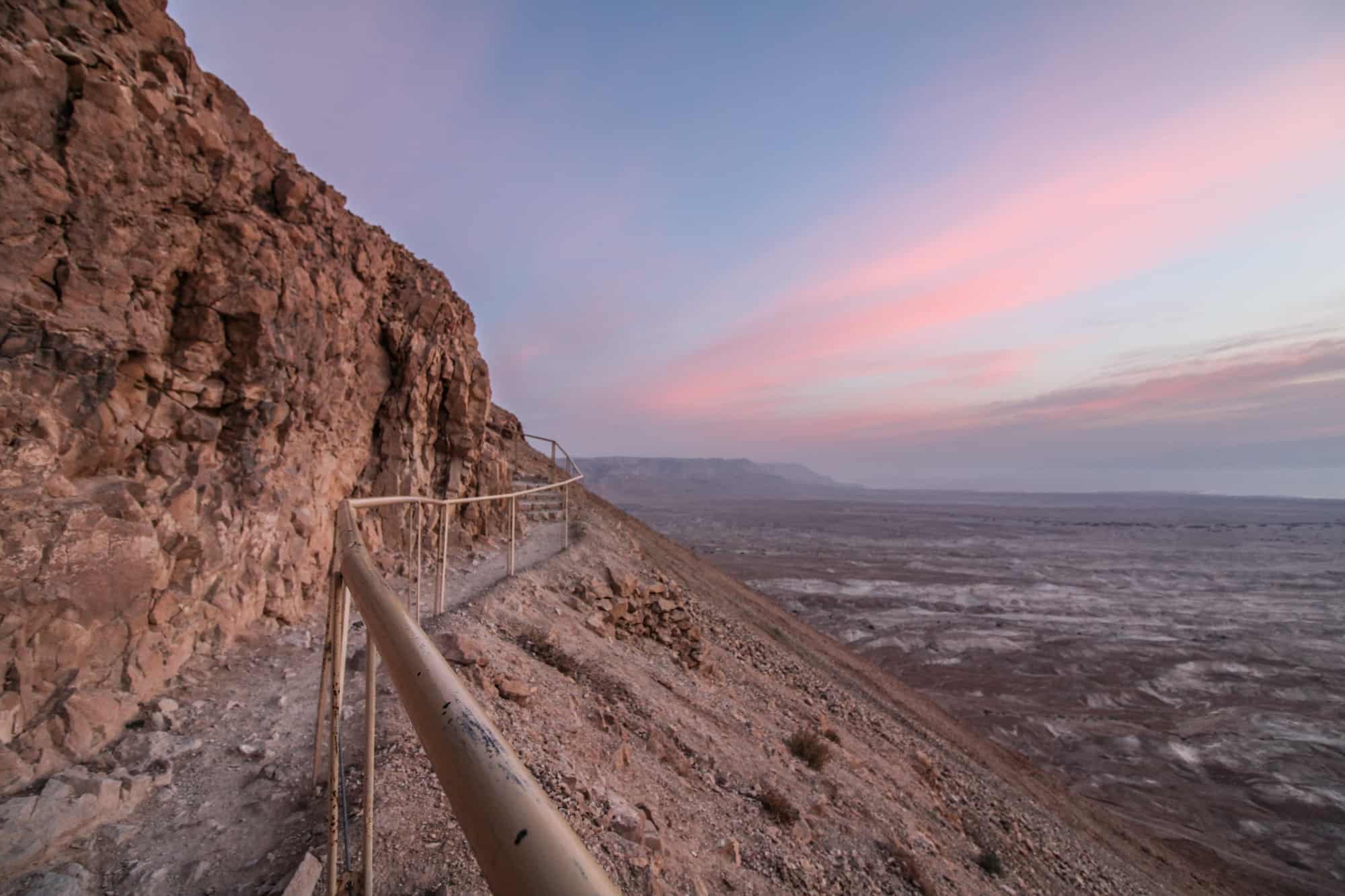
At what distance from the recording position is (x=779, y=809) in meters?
5.82

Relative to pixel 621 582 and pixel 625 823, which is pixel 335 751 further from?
pixel 621 582

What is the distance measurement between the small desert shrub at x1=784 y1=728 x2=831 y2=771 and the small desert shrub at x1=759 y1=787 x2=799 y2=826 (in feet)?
6.50

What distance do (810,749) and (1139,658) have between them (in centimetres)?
2231

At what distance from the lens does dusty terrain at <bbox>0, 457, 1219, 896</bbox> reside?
2945mm

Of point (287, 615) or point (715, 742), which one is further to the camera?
point (715, 742)

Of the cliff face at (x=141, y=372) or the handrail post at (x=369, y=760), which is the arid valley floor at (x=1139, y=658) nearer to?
the handrail post at (x=369, y=760)

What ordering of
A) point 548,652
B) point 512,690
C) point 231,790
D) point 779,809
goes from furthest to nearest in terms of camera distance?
1. point 548,652
2. point 779,809
3. point 512,690
4. point 231,790

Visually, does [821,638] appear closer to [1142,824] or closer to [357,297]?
[1142,824]

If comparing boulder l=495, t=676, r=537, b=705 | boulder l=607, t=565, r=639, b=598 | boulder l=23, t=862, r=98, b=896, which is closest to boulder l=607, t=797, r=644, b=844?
boulder l=495, t=676, r=537, b=705

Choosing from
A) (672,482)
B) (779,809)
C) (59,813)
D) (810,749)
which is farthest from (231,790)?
(672,482)

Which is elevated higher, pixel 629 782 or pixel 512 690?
pixel 512 690

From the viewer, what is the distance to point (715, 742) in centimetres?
677

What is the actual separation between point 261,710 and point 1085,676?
24.8 m

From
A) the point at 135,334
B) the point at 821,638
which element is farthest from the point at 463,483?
the point at 821,638
